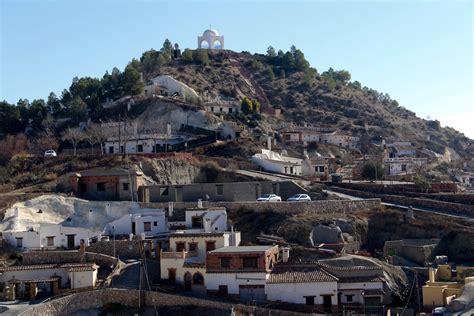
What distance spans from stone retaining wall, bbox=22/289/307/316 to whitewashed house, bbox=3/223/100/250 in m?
7.22

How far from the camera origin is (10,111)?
7769cm

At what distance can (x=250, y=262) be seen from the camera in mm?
37562

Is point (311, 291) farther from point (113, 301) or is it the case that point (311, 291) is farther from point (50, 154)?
point (50, 154)

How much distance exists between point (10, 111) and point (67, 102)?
739 centimetres

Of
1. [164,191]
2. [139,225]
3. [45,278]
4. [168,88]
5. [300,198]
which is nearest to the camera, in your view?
[45,278]

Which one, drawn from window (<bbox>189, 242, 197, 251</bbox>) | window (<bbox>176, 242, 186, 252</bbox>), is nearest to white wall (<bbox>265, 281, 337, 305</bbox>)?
window (<bbox>189, 242, 197, 251</bbox>)

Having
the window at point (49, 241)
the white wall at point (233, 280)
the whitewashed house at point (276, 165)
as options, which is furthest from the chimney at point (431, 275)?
the whitewashed house at point (276, 165)

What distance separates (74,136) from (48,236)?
27.7 metres

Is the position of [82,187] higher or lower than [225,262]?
higher

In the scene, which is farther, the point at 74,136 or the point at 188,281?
the point at 74,136

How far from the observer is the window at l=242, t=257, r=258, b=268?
123ft

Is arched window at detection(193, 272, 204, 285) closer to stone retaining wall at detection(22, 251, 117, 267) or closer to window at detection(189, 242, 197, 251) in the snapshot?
window at detection(189, 242, 197, 251)

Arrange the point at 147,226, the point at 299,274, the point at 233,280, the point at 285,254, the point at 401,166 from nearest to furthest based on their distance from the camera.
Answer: the point at 299,274 < the point at 233,280 < the point at 285,254 < the point at 147,226 < the point at 401,166

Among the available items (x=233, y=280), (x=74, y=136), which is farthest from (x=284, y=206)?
→ (x=74, y=136)
